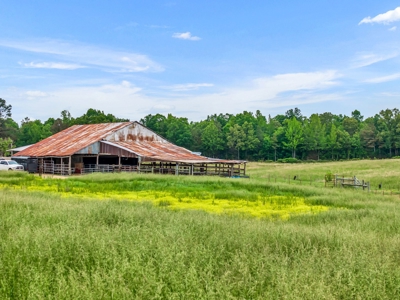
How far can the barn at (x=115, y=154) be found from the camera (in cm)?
4103

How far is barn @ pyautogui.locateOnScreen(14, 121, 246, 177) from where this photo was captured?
41031 mm

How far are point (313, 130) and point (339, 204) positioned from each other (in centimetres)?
7542

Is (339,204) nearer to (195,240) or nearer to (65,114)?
(195,240)

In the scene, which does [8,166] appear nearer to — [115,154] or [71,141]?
[71,141]

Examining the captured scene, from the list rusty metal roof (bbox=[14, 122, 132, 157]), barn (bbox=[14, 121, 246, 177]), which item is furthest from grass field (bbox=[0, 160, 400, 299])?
rusty metal roof (bbox=[14, 122, 132, 157])

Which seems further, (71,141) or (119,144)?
(71,141)

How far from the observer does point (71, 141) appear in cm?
4738

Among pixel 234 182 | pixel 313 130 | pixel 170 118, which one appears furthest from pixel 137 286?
pixel 170 118

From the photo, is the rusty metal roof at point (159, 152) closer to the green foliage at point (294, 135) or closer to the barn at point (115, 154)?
the barn at point (115, 154)

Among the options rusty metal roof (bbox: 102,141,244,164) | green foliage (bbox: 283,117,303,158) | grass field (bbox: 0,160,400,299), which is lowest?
grass field (bbox: 0,160,400,299)

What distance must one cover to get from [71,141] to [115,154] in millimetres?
8096

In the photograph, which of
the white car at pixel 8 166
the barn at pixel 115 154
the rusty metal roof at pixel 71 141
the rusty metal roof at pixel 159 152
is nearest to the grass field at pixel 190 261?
the rusty metal roof at pixel 159 152

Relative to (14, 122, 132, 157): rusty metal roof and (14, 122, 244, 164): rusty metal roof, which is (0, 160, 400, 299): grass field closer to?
(14, 122, 244, 164): rusty metal roof

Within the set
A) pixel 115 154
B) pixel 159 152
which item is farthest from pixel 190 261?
pixel 159 152
